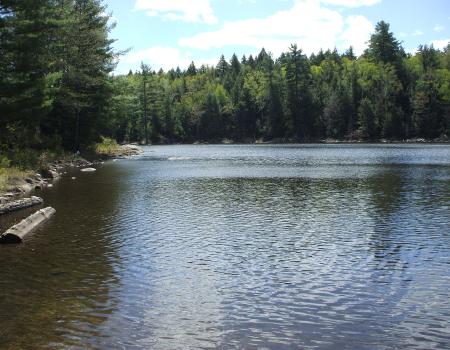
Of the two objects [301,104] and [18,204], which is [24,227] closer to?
[18,204]

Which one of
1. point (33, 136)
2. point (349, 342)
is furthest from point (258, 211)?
point (33, 136)

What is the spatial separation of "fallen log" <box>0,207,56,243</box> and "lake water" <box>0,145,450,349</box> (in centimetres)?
45

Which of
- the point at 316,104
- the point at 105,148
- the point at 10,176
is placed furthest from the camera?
the point at 316,104

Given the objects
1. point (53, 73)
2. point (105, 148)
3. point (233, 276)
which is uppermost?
point (53, 73)

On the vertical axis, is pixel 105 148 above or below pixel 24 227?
above

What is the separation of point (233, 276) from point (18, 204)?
17575 millimetres

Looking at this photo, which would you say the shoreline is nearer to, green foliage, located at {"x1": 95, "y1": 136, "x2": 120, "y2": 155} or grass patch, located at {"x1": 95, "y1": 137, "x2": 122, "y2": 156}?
grass patch, located at {"x1": 95, "y1": 137, "x2": 122, "y2": 156}

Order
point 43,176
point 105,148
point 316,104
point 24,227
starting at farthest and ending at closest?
point 316,104 < point 105,148 < point 43,176 < point 24,227

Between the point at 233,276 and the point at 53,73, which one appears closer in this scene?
the point at 233,276

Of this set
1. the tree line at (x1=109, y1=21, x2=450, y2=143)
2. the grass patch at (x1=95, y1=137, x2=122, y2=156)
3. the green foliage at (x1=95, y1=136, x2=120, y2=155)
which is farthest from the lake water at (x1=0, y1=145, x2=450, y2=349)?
the tree line at (x1=109, y1=21, x2=450, y2=143)

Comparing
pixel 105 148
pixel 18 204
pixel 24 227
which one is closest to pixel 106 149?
pixel 105 148

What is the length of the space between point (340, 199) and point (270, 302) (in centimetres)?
2008

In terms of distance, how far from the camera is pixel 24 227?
2159 centimetres

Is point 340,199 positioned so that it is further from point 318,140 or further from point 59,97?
point 318,140
